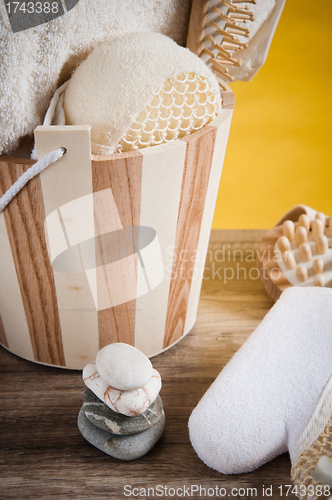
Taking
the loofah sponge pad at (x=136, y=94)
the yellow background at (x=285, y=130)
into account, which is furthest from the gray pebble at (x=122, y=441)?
the yellow background at (x=285, y=130)

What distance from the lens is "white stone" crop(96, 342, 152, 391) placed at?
1.79ft

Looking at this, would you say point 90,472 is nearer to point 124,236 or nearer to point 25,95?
point 124,236

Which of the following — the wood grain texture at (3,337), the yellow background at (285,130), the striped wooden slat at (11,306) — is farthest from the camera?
the yellow background at (285,130)

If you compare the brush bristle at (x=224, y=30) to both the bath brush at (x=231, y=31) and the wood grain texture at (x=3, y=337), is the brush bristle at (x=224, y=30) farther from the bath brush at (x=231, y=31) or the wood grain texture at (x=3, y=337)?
the wood grain texture at (x=3, y=337)

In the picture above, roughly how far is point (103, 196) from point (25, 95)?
0.16 meters

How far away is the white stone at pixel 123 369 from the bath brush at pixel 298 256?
372mm

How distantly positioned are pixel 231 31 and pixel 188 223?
35cm

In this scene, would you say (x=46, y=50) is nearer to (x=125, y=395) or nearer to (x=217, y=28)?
(x=217, y=28)

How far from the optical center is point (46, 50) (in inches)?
21.5

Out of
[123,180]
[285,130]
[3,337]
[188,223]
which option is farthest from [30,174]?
[285,130]

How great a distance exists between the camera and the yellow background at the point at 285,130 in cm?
91

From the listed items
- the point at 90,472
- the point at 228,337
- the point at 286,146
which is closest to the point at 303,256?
the point at 228,337

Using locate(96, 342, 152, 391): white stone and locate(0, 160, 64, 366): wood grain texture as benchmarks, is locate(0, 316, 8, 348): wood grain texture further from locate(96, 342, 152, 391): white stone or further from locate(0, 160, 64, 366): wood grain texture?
locate(96, 342, 152, 391): white stone

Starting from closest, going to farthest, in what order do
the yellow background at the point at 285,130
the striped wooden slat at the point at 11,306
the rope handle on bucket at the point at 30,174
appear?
the rope handle on bucket at the point at 30,174 → the striped wooden slat at the point at 11,306 → the yellow background at the point at 285,130
